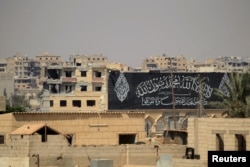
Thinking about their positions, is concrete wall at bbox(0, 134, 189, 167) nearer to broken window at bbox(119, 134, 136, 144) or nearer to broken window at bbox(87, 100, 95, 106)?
broken window at bbox(119, 134, 136, 144)

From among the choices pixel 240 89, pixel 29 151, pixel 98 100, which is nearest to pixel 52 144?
pixel 29 151

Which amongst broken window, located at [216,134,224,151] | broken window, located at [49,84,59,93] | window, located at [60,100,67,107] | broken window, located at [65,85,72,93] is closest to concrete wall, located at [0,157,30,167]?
broken window, located at [216,134,224,151]

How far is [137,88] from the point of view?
353 feet

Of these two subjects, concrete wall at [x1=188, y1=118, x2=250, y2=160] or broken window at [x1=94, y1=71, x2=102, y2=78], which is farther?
broken window at [x1=94, y1=71, x2=102, y2=78]

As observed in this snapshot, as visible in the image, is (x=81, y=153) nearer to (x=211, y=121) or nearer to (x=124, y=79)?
(x=211, y=121)

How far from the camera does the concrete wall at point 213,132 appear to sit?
30.4 meters

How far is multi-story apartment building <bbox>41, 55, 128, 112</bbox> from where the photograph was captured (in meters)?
103

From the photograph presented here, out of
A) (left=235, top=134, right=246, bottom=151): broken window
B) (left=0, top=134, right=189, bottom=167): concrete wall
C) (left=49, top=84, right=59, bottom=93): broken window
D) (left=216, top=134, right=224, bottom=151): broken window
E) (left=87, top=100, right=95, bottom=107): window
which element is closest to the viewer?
(left=235, top=134, right=246, bottom=151): broken window

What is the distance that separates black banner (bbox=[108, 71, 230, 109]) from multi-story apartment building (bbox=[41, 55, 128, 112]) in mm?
1571

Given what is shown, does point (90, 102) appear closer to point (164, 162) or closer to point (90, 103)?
point (90, 103)

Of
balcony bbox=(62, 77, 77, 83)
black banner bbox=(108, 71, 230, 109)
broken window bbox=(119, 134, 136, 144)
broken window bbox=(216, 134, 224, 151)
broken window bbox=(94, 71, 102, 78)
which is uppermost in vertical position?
broken window bbox=(94, 71, 102, 78)

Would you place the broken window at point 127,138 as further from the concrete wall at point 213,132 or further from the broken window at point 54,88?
the broken window at point 54,88

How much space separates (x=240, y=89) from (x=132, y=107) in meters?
63.8

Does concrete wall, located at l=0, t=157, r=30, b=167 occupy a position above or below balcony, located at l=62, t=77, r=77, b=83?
below
